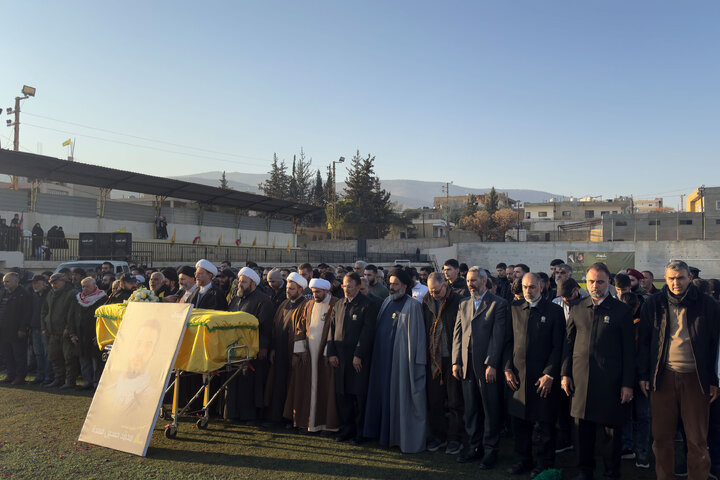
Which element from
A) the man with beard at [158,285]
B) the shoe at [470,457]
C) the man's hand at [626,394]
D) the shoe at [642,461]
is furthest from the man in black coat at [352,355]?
the shoe at [642,461]

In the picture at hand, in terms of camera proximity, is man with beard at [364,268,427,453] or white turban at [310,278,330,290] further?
white turban at [310,278,330,290]

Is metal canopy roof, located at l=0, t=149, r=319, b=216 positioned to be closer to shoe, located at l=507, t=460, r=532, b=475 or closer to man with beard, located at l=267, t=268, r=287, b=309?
man with beard, located at l=267, t=268, r=287, b=309

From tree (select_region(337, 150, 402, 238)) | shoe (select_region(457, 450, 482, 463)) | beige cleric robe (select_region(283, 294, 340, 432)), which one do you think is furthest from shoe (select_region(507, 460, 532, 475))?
tree (select_region(337, 150, 402, 238))

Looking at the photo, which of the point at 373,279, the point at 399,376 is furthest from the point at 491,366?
the point at 373,279

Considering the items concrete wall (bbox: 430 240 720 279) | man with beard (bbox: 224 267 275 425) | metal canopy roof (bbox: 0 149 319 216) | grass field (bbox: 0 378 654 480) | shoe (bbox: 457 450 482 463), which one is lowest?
grass field (bbox: 0 378 654 480)

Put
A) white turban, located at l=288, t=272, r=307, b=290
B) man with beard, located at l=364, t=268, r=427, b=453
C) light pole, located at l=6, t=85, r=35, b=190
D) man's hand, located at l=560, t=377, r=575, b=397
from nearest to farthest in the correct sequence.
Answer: man's hand, located at l=560, t=377, r=575, b=397 → man with beard, located at l=364, t=268, r=427, b=453 → white turban, located at l=288, t=272, r=307, b=290 → light pole, located at l=6, t=85, r=35, b=190

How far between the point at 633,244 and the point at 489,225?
28174 millimetres

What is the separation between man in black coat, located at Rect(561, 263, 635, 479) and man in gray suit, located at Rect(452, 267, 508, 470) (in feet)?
2.29

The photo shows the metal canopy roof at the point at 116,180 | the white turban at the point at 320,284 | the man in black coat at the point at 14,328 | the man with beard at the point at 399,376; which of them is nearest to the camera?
the man with beard at the point at 399,376

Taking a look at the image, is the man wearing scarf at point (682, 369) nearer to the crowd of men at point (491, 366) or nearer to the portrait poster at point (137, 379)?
the crowd of men at point (491, 366)

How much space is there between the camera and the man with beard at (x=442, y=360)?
598cm

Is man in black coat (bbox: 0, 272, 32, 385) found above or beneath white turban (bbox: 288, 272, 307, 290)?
beneath

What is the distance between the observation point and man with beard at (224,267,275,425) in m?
6.74

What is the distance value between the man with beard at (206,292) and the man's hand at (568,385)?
168 inches
